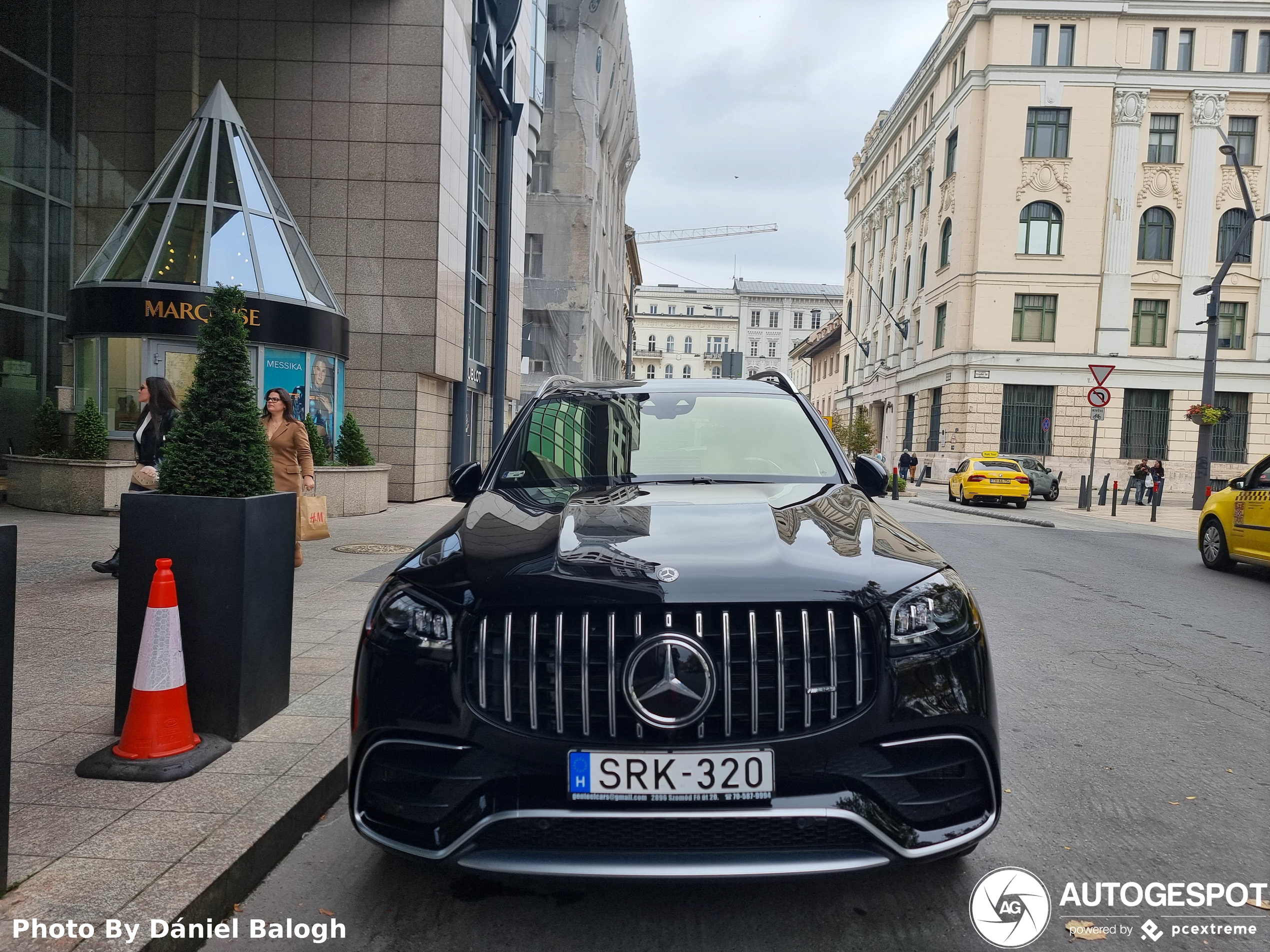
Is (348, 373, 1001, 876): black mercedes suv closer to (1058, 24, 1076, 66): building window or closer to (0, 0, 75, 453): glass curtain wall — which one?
(0, 0, 75, 453): glass curtain wall

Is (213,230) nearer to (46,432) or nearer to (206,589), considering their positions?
(46,432)

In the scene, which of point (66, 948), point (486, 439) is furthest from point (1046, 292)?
point (66, 948)

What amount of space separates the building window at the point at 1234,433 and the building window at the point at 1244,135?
1032cm

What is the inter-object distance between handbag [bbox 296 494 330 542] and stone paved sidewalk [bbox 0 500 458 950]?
1506 mm

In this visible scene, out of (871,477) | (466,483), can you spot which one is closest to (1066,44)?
(871,477)

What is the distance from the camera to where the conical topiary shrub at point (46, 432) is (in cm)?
1270

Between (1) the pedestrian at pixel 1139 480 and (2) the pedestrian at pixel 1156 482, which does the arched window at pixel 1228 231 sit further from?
(2) the pedestrian at pixel 1156 482

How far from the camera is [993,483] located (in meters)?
25.4

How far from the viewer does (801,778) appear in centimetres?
221

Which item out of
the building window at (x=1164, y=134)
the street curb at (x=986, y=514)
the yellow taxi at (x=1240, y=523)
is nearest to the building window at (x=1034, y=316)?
the building window at (x=1164, y=134)

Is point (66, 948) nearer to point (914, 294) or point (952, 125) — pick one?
point (952, 125)

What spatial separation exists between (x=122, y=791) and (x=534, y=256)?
1573 inches

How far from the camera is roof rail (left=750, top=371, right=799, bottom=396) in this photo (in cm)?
459

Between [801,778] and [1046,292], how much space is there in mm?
41958
